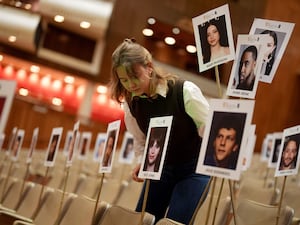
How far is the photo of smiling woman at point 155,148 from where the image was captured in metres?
2.67

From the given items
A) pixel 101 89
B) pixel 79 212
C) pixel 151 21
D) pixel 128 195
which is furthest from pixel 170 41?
pixel 79 212

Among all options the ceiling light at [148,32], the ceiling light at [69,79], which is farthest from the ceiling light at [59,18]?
the ceiling light at [148,32]

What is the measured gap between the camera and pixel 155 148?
8.93 feet

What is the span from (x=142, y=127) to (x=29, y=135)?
9508 millimetres

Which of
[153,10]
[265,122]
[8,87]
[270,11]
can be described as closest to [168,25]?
[153,10]

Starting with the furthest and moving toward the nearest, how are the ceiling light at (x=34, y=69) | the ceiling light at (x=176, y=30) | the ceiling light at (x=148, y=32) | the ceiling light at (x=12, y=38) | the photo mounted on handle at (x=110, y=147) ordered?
the ceiling light at (x=34, y=69) → the ceiling light at (x=12, y=38) → the ceiling light at (x=176, y=30) → the ceiling light at (x=148, y=32) → the photo mounted on handle at (x=110, y=147)

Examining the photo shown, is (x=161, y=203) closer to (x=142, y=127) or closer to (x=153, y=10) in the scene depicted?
(x=142, y=127)

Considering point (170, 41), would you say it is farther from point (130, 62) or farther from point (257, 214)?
point (130, 62)

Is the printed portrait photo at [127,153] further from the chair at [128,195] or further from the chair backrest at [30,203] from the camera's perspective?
the chair backrest at [30,203]

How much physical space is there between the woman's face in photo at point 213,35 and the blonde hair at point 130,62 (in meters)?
0.30

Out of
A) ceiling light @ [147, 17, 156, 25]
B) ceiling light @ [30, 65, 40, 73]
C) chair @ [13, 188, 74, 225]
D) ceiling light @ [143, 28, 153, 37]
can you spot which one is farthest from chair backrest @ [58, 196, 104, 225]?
ceiling light @ [30, 65, 40, 73]

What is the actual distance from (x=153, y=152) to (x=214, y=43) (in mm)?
552

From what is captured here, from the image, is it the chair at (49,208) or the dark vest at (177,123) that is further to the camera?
the chair at (49,208)

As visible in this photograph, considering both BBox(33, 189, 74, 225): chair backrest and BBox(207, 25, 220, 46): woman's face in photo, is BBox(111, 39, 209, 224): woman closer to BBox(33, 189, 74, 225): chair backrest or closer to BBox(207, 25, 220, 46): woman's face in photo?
BBox(207, 25, 220, 46): woman's face in photo
